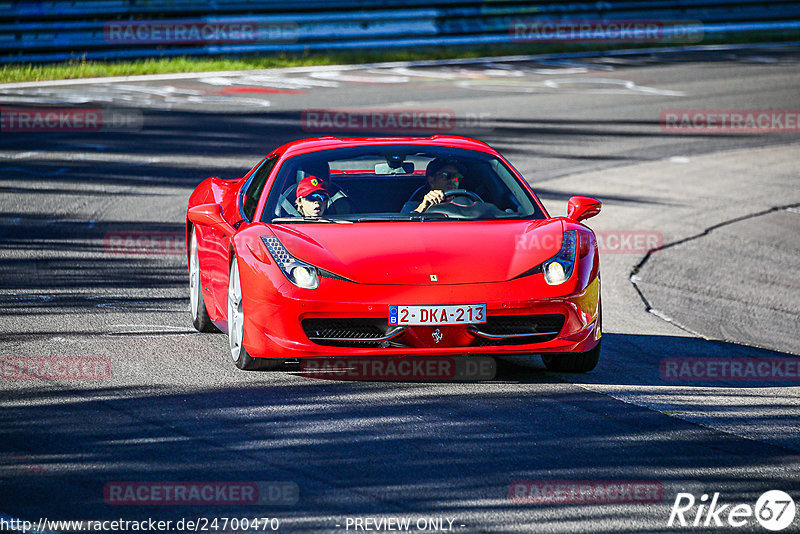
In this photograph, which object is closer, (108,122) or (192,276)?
(192,276)

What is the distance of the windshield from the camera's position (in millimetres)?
7426

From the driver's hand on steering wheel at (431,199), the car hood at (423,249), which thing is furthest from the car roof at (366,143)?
the car hood at (423,249)

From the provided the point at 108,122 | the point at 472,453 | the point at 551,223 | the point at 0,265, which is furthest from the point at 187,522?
the point at 108,122

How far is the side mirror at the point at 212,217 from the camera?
7.50m

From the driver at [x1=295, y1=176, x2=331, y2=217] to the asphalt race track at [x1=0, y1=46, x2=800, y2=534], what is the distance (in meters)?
1.04

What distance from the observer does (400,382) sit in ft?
22.1

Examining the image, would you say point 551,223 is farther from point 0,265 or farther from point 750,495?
point 0,265

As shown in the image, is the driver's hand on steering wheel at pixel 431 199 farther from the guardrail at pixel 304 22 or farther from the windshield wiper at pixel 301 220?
the guardrail at pixel 304 22

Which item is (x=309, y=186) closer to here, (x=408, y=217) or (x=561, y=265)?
(x=408, y=217)

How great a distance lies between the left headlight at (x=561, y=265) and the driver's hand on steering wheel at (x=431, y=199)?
1.04 metres

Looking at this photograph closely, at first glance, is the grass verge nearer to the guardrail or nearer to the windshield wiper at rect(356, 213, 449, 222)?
the guardrail

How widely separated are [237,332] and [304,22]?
1965 cm

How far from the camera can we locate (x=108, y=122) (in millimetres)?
17891

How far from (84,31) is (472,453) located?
1920cm
